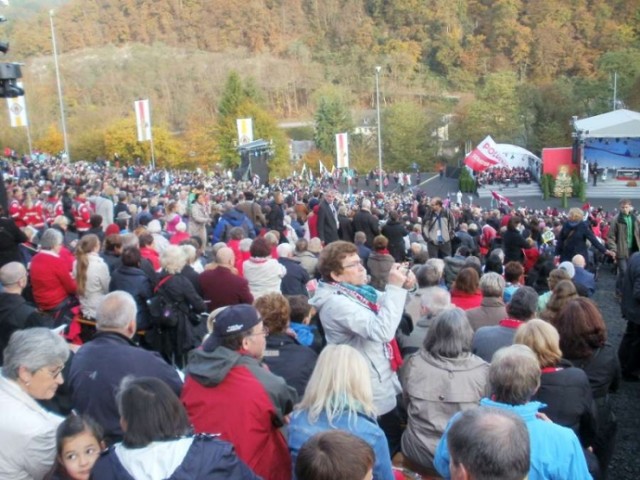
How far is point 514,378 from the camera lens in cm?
249

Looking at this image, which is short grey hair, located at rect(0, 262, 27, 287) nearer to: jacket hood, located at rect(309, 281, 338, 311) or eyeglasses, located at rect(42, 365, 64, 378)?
eyeglasses, located at rect(42, 365, 64, 378)

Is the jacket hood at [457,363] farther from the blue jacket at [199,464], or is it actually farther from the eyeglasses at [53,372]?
the eyeglasses at [53,372]

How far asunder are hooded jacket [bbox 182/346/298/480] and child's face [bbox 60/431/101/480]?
42cm

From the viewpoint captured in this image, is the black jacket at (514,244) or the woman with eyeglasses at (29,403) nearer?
the woman with eyeglasses at (29,403)

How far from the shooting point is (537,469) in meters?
2.35

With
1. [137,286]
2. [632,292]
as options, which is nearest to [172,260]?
[137,286]

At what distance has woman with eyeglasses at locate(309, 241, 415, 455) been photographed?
10.3ft

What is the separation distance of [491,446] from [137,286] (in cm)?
377

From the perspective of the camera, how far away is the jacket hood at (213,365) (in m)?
2.58

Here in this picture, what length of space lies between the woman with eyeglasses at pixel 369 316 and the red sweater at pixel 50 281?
112 inches

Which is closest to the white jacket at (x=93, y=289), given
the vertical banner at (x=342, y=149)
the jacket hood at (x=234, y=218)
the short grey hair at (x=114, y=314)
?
the short grey hair at (x=114, y=314)

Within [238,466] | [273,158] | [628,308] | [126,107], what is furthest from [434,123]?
[238,466]

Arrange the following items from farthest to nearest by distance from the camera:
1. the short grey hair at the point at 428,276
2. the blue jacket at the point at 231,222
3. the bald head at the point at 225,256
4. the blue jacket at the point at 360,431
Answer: the blue jacket at the point at 231,222
the bald head at the point at 225,256
the short grey hair at the point at 428,276
the blue jacket at the point at 360,431

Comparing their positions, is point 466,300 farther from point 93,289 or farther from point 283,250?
point 93,289
